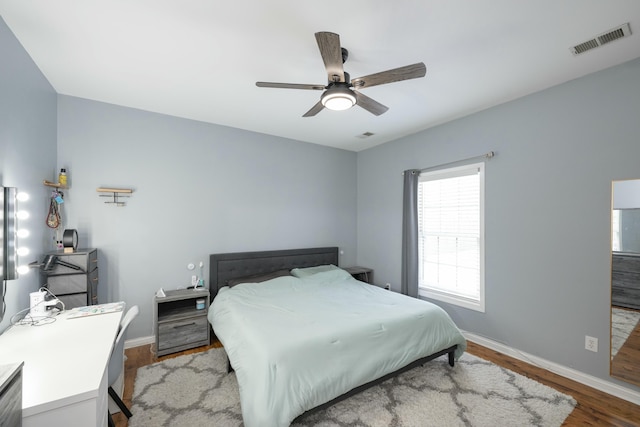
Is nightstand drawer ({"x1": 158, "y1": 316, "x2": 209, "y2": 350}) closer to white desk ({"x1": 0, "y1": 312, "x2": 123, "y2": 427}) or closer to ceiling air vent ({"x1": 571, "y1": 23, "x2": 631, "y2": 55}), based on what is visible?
white desk ({"x1": 0, "y1": 312, "x2": 123, "y2": 427})

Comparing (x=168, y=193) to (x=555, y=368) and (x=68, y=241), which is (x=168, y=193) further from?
(x=555, y=368)

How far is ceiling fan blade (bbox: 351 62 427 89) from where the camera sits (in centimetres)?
174

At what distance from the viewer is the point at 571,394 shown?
2.27 m

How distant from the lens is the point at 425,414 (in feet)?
6.70

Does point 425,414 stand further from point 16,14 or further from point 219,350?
point 16,14

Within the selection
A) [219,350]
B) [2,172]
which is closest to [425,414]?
[219,350]

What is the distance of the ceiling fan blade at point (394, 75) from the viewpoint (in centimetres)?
174

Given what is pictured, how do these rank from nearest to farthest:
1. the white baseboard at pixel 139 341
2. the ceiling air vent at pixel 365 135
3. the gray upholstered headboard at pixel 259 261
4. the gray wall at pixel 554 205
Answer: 1. the gray wall at pixel 554 205
2. the white baseboard at pixel 139 341
3. the gray upholstered headboard at pixel 259 261
4. the ceiling air vent at pixel 365 135

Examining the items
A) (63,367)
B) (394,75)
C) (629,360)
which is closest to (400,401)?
(629,360)

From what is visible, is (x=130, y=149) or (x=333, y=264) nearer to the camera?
(x=130, y=149)

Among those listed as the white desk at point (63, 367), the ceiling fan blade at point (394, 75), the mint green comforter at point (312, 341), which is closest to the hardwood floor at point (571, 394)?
the mint green comforter at point (312, 341)

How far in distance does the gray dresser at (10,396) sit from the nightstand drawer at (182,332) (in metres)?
2.05

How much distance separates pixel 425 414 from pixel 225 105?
3.48 meters

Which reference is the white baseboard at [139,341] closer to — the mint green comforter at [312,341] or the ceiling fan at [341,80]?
the mint green comforter at [312,341]
